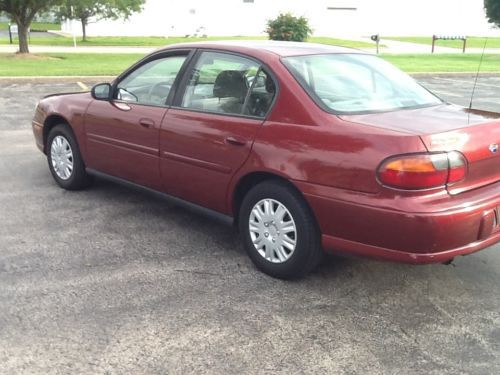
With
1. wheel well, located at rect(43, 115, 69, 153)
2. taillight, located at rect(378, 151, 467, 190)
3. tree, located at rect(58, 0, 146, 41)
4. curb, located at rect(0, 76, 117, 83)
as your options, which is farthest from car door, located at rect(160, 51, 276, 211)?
tree, located at rect(58, 0, 146, 41)

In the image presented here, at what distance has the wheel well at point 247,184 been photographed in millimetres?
3818

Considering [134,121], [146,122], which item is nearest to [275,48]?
[146,122]

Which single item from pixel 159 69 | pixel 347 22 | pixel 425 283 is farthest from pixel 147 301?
pixel 347 22

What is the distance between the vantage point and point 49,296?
3.62m

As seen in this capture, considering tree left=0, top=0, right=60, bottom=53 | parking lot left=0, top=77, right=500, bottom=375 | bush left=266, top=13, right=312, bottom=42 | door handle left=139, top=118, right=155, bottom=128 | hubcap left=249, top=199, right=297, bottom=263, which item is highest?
tree left=0, top=0, right=60, bottom=53

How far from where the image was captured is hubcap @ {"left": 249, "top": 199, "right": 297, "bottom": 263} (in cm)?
377

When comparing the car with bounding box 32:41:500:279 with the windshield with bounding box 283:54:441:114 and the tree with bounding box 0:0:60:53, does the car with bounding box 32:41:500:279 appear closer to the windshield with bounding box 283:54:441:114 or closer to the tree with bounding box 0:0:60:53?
the windshield with bounding box 283:54:441:114

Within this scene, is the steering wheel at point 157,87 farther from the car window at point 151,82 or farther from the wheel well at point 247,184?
the wheel well at point 247,184

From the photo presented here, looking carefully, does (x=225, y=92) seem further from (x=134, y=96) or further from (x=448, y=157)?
(x=448, y=157)

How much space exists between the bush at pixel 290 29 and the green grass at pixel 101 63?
339cm

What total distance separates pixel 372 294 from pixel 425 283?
411mm

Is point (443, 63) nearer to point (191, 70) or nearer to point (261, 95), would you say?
point (191, 70)

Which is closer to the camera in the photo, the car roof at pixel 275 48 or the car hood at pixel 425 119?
the car hood at pixel 425 119

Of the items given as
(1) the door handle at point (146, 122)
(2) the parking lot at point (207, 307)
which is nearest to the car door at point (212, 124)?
(1) the door handle at point (146, 122)
